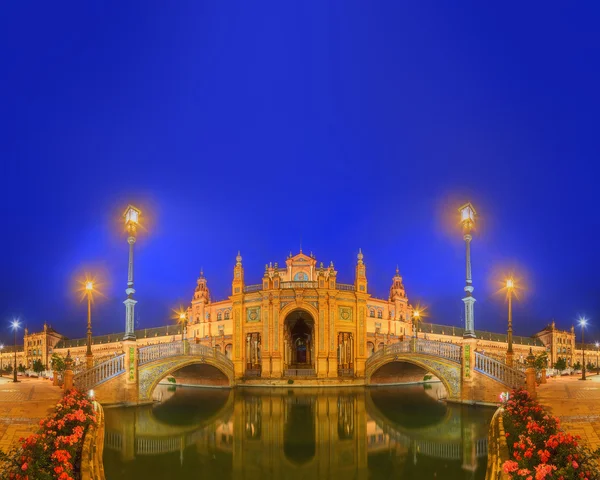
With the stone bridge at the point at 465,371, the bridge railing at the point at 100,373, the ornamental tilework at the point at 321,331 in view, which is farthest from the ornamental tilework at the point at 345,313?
the bridge railing at the point at 100,373

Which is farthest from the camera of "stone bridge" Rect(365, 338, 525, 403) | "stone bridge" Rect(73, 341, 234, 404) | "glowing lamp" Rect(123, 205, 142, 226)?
"glowing lamp" Rect(123, 205, 142, 226)

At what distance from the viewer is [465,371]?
24.7 meters

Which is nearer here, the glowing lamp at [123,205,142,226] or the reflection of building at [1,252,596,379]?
the glowing lamp at [123,205,142,226]

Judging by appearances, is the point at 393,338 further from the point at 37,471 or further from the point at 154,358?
the point at 37,471

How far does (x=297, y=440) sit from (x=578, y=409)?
815 cm

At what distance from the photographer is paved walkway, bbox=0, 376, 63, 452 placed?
10.9m

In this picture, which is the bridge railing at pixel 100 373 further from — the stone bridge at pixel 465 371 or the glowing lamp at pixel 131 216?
the stone bridge at pixel 465 371

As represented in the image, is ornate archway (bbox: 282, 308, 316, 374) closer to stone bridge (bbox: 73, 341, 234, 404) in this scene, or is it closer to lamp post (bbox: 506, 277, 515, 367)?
stone bridge (bbox: 73, 341, 234, 404)

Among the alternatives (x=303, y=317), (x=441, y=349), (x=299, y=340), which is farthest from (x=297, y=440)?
(x=299, y=340)

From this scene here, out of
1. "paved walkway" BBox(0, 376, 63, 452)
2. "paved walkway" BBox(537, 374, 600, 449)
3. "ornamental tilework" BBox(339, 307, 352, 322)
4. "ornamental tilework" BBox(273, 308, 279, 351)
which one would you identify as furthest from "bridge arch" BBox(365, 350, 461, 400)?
"paved walkway" BBox(0, 376, 63, 452)

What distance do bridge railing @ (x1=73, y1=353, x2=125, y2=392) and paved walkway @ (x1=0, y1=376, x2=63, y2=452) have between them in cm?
328

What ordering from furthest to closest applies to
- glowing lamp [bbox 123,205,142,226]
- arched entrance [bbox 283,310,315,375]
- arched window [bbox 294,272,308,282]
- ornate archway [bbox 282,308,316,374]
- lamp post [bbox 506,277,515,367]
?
arched window [bbox 294,272,308,282] < ornate archway [bbox 282,308,316,374] < arched entrance [bbox 283,310,315,375] < glowing lamp [bbox 123,205,142,226] < lamp post [bbox 506,277,515,367]

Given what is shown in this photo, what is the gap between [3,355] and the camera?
9819 cm

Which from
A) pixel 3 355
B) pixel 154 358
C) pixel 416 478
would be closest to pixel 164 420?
pixel 154 358
